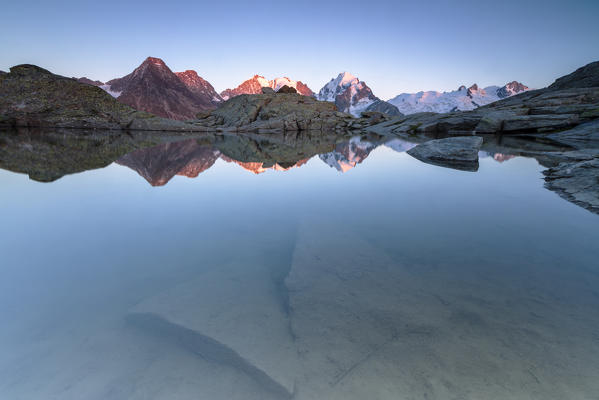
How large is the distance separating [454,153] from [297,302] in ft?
34.3

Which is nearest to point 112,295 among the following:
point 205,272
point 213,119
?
point 205,272

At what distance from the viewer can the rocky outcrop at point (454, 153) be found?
945cm

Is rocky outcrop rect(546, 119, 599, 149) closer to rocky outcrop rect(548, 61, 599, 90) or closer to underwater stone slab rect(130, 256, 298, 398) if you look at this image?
underwater stone slab rect(130, 256, 298, 398)

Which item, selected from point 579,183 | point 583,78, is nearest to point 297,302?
point 579,183

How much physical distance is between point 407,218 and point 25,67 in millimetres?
50179

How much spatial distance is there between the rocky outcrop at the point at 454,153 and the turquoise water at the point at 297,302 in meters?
5.33

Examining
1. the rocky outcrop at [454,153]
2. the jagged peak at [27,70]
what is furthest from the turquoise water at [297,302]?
the jagged peak at [27,70]

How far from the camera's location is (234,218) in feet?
13.3

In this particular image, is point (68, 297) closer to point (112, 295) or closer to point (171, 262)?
point (112, 295)

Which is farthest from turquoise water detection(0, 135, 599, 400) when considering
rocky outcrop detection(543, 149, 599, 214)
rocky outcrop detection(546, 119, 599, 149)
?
rocky outcrop detection(546, 119, 599, 149)

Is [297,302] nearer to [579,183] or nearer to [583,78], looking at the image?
[579,183]

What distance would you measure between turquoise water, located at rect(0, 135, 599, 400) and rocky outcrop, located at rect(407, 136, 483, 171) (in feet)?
17.5

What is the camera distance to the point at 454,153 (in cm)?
1007

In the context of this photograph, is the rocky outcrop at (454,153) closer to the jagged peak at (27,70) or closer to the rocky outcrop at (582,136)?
the rocky outcrop at (582,136)
